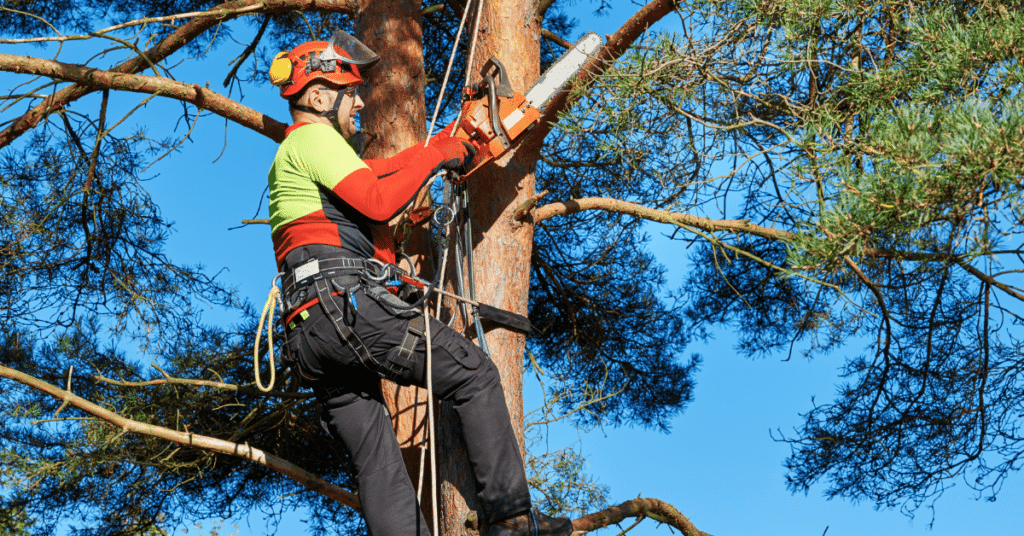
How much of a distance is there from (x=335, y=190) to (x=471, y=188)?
991 millimetres

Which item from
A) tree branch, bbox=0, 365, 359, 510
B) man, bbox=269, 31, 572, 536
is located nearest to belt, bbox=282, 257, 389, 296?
man, bbox=269, 31, 572, 536

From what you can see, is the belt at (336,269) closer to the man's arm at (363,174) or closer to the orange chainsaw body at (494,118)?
the man's arm at (363,174)

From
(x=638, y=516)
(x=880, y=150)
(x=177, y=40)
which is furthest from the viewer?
(x=177, y=40)

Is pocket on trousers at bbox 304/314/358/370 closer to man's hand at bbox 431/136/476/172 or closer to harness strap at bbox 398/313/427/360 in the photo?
harness strap at bbox 398/313/427/360

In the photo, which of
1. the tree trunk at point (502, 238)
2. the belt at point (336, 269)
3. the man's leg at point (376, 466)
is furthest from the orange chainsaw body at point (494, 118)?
the man's leg at point (376, 466)

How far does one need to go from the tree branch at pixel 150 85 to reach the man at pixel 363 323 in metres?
1.13

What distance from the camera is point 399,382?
2.84m

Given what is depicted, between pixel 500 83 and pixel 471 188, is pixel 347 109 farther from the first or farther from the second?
pixel 471 188

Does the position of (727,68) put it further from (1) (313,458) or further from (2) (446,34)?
Answer: (1) (313,458)

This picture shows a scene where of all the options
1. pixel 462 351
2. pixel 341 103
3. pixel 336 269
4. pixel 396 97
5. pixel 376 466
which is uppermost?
pixel 396 97

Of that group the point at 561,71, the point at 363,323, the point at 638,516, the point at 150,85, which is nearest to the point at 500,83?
the point at 561,71

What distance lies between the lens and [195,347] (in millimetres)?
5383

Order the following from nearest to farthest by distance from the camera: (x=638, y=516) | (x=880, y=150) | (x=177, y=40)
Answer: (x=880, y=150), (x=638, y=516), (x=177, y=40)

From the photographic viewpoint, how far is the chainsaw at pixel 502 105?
3.18 metres
